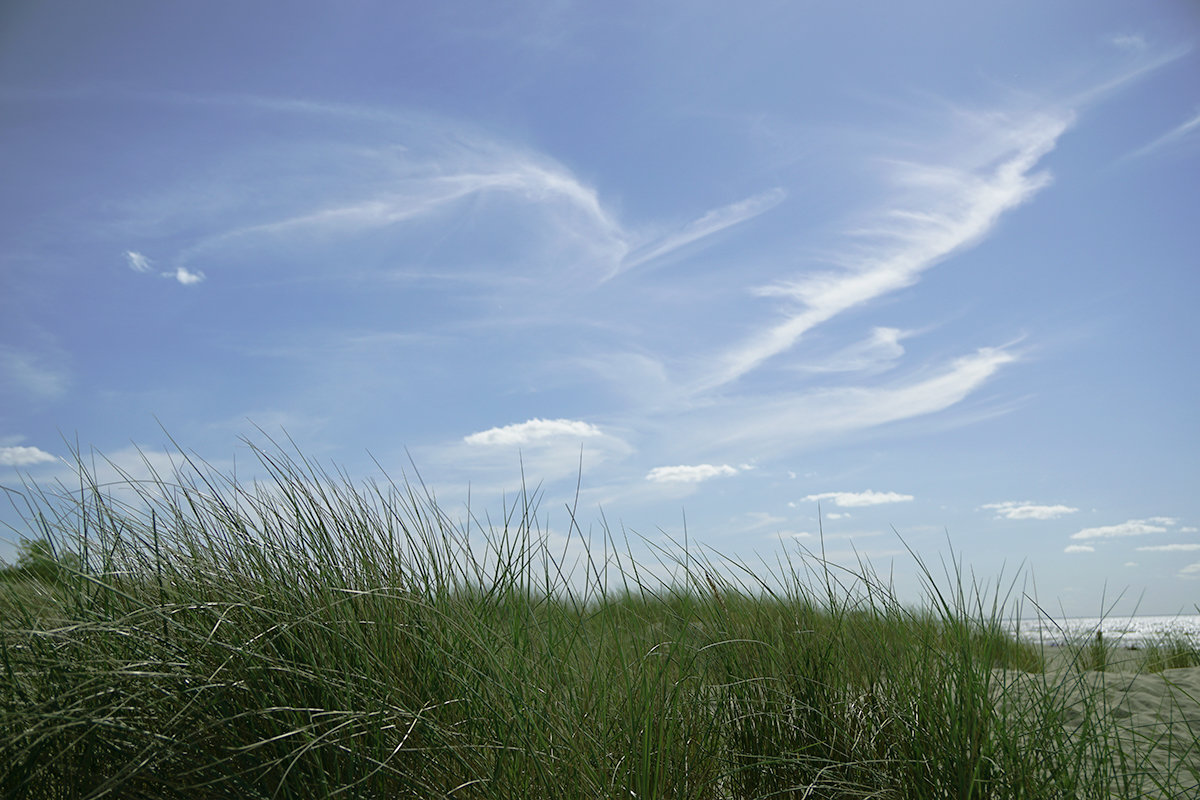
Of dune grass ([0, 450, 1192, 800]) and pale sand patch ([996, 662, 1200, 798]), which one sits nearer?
dune grass ([0, 450, 1192, 800])

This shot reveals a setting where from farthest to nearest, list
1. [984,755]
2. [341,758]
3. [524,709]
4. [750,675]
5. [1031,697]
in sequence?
[750,675] → [1031,697] → [984,755] → [524,709] → [341,758]

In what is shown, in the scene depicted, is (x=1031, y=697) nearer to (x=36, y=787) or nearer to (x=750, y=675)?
(x=750, y=675)

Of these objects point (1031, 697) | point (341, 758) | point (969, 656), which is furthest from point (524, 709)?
point (1031, 697)

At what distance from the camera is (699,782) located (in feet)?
7.83

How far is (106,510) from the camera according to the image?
9.00 ft

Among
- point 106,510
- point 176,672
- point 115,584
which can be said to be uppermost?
point 106,510

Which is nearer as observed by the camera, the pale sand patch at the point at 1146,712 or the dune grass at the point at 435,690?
the dune grass at the point at 435,690

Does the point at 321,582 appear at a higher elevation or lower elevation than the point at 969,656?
higher

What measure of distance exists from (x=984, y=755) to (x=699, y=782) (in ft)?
2.68

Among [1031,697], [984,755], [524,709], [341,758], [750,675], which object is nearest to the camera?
[341,758]

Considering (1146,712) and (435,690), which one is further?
(1146,712)

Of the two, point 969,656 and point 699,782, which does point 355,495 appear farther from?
point 969,656

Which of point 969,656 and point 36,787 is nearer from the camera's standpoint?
point 36,787

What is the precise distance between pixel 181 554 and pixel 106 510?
475mm
